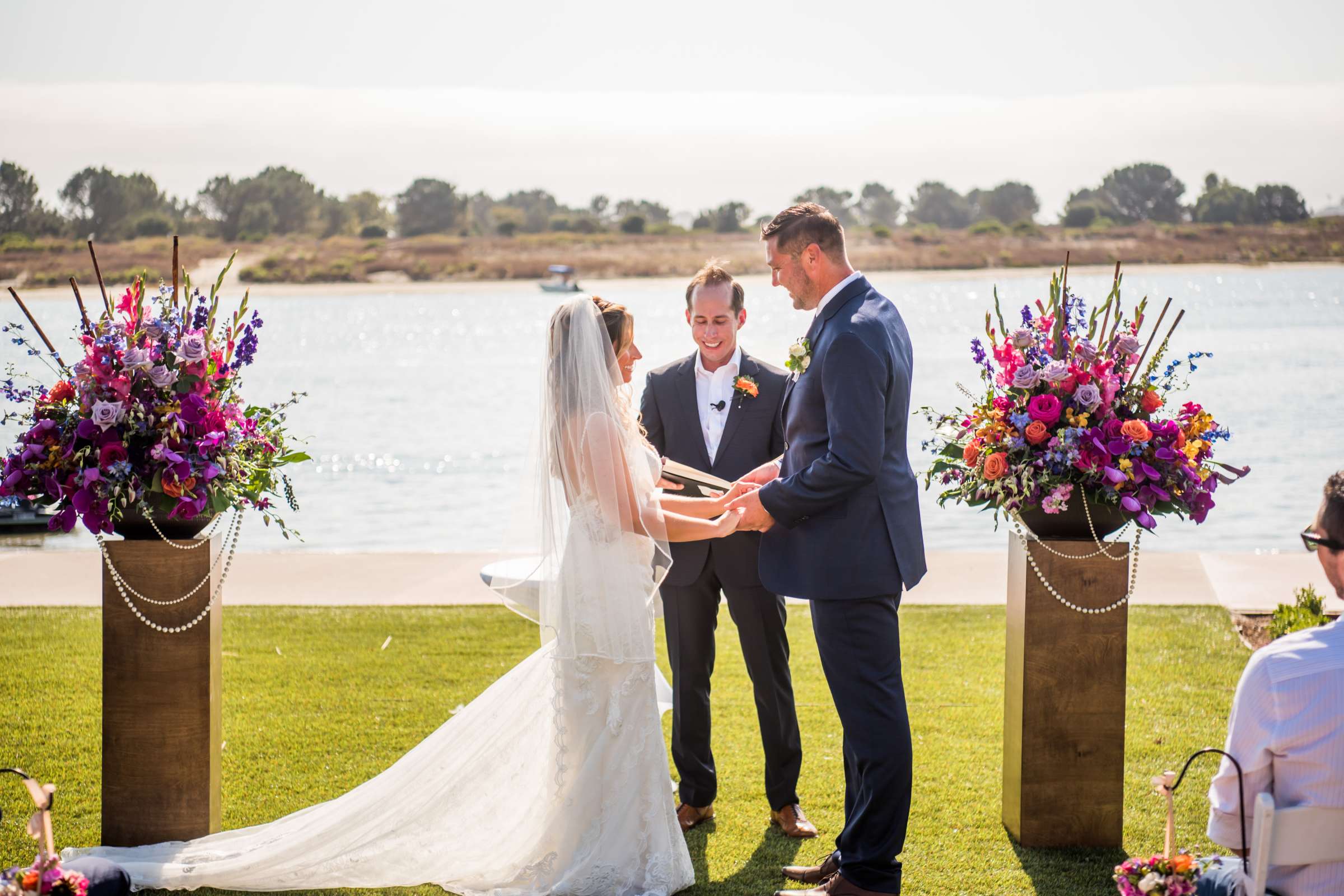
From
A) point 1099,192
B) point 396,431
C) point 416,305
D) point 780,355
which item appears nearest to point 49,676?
point 396,431

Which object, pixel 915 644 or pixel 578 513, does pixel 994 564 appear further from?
pixel 578 513

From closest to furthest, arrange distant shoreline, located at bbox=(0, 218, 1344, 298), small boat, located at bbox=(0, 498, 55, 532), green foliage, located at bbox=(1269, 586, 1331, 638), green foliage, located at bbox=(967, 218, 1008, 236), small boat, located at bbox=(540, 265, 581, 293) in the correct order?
1. green foliage, located at bbox=(1269, 586, 1331, 638)
2. small boat, located at bbox=(0, 498, 55, 532)
3. distant shoreline, located at bbox=(0, 218, 1344, 298)
4. small boat, located at bbox=(540, 265, 581, 293)
5. green foliage, located at bbox=(967, 218, 1008, 236)

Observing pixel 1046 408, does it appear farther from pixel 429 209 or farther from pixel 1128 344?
pixel 429 209

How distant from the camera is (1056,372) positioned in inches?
154

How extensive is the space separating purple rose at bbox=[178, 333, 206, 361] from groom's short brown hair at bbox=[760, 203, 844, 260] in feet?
5.81

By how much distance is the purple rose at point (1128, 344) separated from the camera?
3971mm

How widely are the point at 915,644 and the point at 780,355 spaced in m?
32.4

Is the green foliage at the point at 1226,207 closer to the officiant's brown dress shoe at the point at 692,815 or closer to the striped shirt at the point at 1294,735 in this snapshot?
the officiant's brown dress shoe at the point at 692,815

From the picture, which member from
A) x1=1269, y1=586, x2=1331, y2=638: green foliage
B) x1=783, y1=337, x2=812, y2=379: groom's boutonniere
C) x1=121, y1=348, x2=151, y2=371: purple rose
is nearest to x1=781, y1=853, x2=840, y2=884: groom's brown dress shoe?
x1=783, y1=337, x2=812, y2=379: groom's boutonniere

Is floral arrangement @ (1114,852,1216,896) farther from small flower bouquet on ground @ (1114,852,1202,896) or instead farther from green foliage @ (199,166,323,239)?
green foliage @ (199,166,323,239)

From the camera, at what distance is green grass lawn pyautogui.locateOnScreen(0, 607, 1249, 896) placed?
4.29 metres

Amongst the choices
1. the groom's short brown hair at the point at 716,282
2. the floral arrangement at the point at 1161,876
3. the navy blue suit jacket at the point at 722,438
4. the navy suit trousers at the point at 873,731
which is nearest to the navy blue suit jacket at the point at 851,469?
the navy suit trousers at the point at 873,731

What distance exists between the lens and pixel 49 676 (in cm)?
640

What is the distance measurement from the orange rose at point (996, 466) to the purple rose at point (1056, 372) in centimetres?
28
